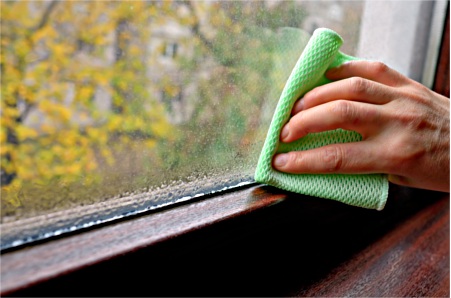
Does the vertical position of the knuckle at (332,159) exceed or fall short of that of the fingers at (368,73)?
it falls short

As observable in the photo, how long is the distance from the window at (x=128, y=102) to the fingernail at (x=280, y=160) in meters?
0.04

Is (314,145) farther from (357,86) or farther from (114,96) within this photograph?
(114,96)

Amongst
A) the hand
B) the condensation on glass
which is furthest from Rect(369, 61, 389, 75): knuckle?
the condensation on glass

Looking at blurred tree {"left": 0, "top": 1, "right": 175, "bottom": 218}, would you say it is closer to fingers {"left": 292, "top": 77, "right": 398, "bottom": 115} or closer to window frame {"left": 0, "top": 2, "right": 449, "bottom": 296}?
window frame {"left": 0, "top": 2, "right": 449, "bottom": 296}

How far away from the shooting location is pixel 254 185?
0.45 m

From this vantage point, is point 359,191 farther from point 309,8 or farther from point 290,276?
point 309,8

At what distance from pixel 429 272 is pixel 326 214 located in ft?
0.47

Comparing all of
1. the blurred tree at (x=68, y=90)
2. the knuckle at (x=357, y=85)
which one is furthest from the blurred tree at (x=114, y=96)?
the knuckle at (x=357, y=85)

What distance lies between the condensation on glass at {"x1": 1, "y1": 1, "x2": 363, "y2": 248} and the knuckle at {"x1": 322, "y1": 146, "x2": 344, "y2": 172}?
0.08m

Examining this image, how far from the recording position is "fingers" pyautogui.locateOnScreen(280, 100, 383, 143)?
0.41 meters

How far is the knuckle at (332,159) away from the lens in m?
0.41

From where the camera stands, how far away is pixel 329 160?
415 mm

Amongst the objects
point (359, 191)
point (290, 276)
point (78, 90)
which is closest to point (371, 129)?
point (359, 191)

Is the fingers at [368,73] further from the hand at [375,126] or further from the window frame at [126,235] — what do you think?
the window frame at [126,235]
